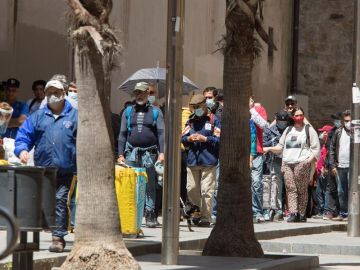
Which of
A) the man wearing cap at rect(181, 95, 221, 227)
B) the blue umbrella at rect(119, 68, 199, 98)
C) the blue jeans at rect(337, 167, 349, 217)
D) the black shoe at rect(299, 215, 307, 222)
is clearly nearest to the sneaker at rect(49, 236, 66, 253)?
the man wearing cap at rect(181, 95, 221, 227)

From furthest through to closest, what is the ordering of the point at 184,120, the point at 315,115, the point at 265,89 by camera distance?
1. the point at 315,115
2. the point at 265,89
3. the point at 184,120

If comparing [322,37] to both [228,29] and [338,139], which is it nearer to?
[338,139]

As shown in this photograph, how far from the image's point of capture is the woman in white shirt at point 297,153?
20984 millimetres

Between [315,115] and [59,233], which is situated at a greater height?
[315,115]

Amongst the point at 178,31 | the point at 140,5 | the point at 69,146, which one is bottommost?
the point at 69,146

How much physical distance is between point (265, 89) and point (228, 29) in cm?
1931

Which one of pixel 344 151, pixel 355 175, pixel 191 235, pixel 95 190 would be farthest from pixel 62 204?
pixel 344 151

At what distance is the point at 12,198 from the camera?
368 inches

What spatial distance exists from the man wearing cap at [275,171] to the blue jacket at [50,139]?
8858 mm

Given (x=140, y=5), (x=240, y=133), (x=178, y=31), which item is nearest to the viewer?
(x=178, y=31)

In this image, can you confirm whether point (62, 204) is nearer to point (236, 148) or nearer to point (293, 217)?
point (236, 148)

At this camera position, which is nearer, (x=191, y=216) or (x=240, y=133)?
(x=240, y=133)

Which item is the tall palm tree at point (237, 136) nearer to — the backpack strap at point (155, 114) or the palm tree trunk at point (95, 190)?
the backpack strap at point (155, 114)

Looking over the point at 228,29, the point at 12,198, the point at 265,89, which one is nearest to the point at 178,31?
the point at 228,29
